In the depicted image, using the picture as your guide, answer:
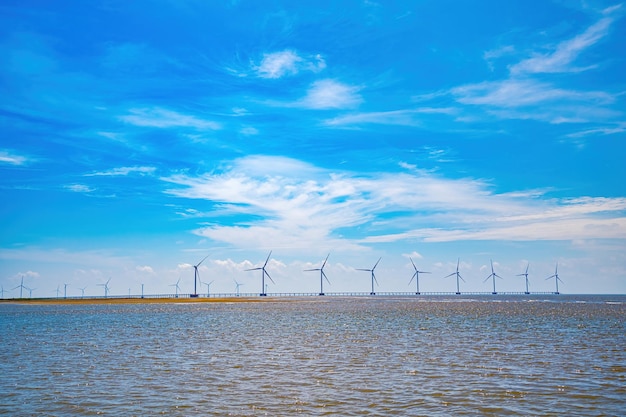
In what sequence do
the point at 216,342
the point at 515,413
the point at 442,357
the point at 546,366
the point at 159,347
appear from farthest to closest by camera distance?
the point at 216,342 < the point at 159,347 < the point at 442,357 < the point at 546,366 < the point at 515,413

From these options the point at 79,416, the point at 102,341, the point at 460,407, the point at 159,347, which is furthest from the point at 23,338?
the point at 460,407

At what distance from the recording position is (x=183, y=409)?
2605 centimetres

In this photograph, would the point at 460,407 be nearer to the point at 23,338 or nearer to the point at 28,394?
the point at 28,394

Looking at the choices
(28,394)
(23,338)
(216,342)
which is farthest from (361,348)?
(23,338)

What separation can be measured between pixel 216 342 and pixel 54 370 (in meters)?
20.3

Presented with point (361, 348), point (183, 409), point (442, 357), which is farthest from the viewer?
point (361, 348)

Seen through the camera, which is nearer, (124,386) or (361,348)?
(124,386)

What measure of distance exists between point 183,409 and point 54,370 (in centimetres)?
1713

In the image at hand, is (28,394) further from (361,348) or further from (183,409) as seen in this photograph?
(361,348)

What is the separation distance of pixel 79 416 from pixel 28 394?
6.87 metres

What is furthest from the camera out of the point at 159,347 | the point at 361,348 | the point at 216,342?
the point at 216,342

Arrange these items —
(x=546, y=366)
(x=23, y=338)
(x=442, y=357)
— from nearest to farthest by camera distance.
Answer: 1. (x=546, y=366)
2. (x=442, y=357)
3. (x=23, y=338)

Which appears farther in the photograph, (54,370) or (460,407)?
(54,370)

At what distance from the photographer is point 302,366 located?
38.8m
